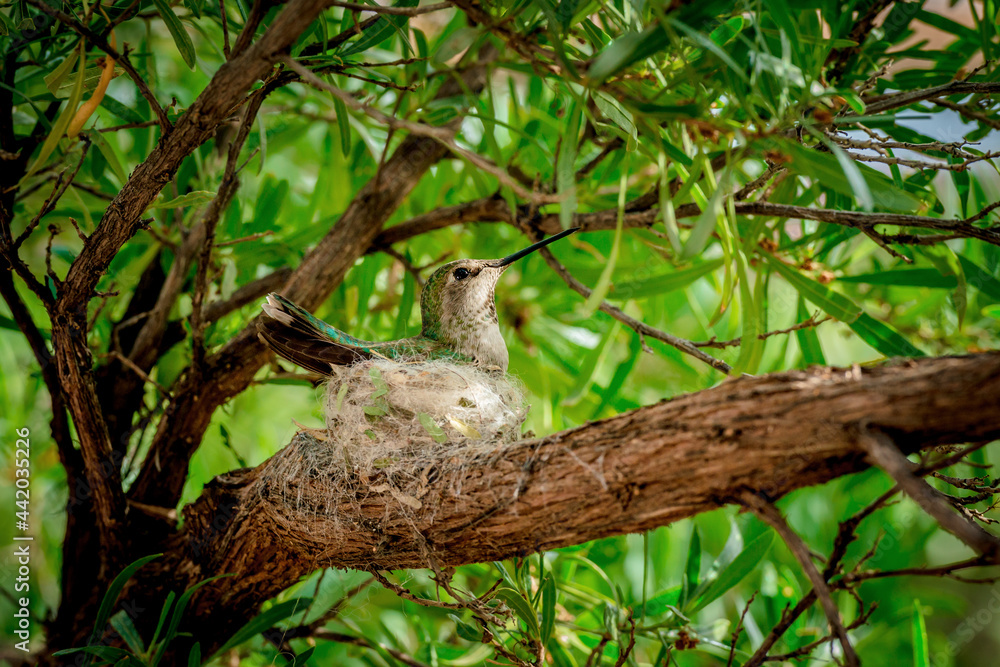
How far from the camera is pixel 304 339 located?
1723 millimetres

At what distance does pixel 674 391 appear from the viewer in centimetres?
279

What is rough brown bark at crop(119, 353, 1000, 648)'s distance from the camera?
872 mm

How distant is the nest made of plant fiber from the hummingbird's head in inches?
5.7

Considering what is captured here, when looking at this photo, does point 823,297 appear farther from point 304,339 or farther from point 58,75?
point 58,75

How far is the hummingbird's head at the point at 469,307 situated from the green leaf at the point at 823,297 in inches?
31.2

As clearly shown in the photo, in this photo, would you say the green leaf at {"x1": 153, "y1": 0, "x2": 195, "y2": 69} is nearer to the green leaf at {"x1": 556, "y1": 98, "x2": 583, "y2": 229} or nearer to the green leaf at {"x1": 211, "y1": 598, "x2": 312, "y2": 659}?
the green leaf at {"x1": 556, "y1": 98, "x2": 583, "y2": 229}

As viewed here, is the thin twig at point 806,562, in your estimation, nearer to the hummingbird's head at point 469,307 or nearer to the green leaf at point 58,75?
the hummingbird's head at point 469,307

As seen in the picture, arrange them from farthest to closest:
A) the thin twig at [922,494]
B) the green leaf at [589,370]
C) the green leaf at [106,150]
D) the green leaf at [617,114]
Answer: the green leaf at [589,370] → the green leaf at [106,150] → the green leaf at [617,114] → the thin twig at [922,494]

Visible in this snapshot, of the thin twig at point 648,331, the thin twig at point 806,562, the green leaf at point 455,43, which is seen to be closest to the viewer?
the thin twig at point 806,562

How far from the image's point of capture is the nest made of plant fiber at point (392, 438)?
4.40 feet

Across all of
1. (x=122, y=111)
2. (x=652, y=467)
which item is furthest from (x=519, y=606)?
(x=122, y=111)

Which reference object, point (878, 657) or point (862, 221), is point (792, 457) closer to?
point (862, 221)

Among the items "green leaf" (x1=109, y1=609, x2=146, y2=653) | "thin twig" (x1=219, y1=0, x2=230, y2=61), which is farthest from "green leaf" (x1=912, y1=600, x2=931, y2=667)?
"thin twig" (x1=219, y1=0, x2=230, y2=61)

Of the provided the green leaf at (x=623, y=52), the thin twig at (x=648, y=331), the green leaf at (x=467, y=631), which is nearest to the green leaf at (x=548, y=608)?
the green leaf at (x=467, y=631)
